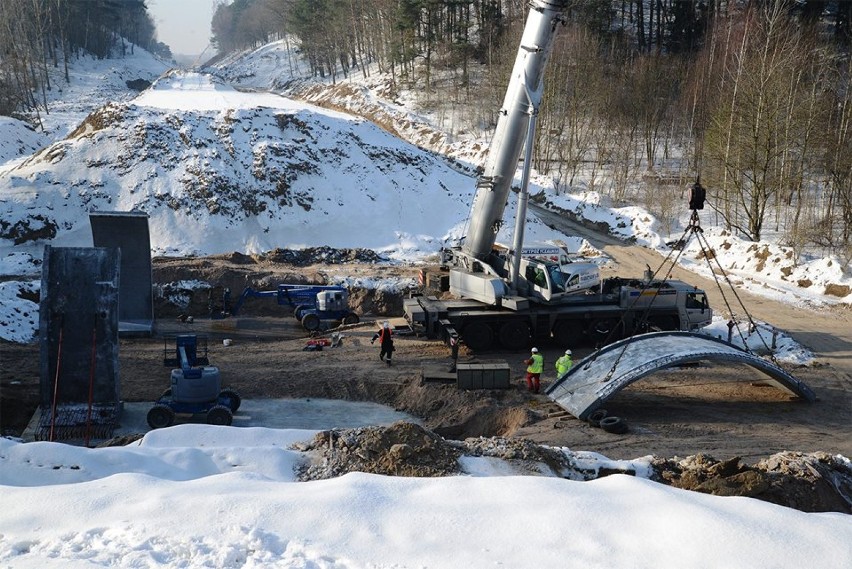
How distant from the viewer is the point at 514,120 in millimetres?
18266

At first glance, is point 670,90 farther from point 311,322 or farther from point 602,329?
point 311,322

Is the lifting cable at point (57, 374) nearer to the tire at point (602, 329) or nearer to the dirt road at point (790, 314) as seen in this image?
the tire at point (602, 329)

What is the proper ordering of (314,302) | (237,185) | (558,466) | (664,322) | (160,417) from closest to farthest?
1. (558,466)
2. (160,417)
3. (664,322)
4. (314,302)
5. (237,185)

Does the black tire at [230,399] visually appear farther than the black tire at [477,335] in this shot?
No

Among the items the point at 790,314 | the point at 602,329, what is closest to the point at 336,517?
the point at 602,329

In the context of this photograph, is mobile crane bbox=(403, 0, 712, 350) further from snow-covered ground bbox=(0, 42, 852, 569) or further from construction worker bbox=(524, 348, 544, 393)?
snow-covered ground bbox=(0, 42, 852, 569)

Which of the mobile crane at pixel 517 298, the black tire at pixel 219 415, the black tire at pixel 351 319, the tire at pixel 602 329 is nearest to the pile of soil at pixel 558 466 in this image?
the black tire at pixel 219 415

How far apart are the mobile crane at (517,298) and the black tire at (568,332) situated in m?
0.03

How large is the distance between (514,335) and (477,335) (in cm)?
96

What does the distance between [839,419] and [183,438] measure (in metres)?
12.3

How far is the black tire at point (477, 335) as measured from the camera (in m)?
19.4

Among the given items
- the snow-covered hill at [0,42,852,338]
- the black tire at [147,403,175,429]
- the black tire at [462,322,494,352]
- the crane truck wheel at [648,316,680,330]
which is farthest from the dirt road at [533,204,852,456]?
the black tire at [147,403,175,429]

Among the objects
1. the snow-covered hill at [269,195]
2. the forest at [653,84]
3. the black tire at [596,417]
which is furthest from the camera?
the forest at [653,84]

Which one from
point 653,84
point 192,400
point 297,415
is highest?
point 653,84
